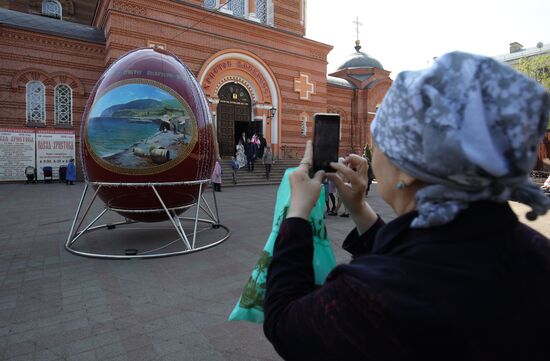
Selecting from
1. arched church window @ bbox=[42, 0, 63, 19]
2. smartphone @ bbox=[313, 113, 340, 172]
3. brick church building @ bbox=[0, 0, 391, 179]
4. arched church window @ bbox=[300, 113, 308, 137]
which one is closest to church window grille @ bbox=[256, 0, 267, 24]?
brick church building @ bbox=[0, 0, 391, 179]

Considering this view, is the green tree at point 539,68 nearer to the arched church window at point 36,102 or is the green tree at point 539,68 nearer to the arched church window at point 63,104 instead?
the arched church window at point 63,104

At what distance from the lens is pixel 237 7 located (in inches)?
817

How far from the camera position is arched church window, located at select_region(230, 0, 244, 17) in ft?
67.4

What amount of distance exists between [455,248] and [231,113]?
20154 mm

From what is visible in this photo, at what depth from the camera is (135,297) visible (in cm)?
361

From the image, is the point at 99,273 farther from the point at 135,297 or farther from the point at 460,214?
the point at 460,214

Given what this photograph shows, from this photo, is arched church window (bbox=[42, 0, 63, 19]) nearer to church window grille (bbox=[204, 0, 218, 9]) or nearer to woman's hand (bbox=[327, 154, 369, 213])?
church window grille (bbox=[204, 0, 218, 9])

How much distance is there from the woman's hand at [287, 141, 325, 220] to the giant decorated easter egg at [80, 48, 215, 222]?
13.3ft

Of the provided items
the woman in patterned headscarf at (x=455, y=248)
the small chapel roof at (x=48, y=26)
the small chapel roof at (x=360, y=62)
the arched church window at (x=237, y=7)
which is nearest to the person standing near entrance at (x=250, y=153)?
the arched church window at (x=237, y=7)

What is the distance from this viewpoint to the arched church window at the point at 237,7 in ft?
67.4

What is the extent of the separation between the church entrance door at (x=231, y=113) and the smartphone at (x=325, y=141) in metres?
19.0

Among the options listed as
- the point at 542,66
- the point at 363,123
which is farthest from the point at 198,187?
the point at 542,66

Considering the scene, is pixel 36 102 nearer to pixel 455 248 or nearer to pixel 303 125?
pixel 303 125

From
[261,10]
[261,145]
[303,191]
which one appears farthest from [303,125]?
[303,191]
